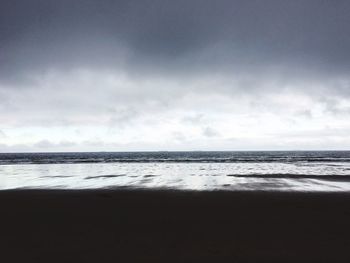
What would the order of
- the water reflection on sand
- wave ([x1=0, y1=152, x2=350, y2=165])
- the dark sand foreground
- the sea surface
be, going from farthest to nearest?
wave ([x1=0, y1=152, x2=350, y2=165]) < the sea surface < the water reflection on sand < the dark sand foreground

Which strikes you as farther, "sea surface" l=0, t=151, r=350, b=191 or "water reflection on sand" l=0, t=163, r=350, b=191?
"sea surface" l=0, t=151, r=350, b=191

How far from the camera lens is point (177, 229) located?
10.1 meters

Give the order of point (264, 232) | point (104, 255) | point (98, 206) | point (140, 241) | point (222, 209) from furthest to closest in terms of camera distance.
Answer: point (98, 206), point (222, 209), point (264, 232), point (140, 241), point (104, 255)

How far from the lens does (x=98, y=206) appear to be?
14453 millimetres

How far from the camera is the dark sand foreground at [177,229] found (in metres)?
7.77

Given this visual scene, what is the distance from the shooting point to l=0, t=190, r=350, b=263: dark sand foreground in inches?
306

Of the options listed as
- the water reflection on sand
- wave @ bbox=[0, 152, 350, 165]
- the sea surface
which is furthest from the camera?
wave @ bbox=[0, 152, 350, 165]

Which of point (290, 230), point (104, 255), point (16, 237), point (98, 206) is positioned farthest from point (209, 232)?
point (98, 206)

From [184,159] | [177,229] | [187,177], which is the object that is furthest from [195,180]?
[184,159]

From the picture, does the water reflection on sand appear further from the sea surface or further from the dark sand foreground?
the dark sand foreground

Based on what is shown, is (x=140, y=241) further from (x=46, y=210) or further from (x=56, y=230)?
(x=46, y=210)

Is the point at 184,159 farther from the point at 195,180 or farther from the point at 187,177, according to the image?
the point at 195,180

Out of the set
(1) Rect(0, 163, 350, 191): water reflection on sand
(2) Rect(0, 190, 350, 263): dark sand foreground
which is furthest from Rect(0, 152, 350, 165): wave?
(2) Rect(0, 190, 350, 263): dark sand foreground

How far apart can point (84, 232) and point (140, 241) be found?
6.42 feet
